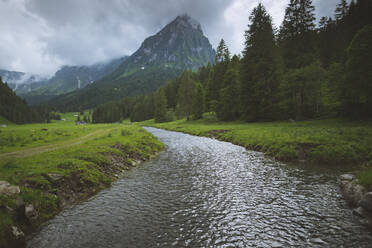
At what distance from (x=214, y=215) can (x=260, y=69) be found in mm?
45001

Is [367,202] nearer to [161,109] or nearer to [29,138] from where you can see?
[29,138]

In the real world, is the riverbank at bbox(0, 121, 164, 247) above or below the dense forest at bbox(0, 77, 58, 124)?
below

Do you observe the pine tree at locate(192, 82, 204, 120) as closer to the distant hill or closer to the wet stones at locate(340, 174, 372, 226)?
the wet stones at locate(340, 174, 372, 226)

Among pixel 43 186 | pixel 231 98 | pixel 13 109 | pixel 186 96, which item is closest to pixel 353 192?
pixel 43 186

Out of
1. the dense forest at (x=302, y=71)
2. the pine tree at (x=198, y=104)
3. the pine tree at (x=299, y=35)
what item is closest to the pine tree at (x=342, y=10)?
the dense forest at (x=302, y=71)

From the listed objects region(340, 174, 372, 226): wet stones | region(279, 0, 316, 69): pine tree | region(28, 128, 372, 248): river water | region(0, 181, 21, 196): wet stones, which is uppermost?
region(279, 0, 316, 69): pine tree

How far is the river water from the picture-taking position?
23.8 feet

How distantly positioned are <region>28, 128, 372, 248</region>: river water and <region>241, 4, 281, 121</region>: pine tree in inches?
1284

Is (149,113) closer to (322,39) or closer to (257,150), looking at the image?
(322,39)

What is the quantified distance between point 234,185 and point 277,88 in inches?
1519

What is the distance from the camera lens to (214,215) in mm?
9109

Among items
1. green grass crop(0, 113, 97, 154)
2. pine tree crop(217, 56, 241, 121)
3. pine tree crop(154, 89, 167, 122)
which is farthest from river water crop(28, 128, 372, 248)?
pine tree crop(154, 89, 167, 122)

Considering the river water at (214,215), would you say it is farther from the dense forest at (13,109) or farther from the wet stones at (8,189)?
the dense forest at (13,109)

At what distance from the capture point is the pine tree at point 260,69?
145ft
